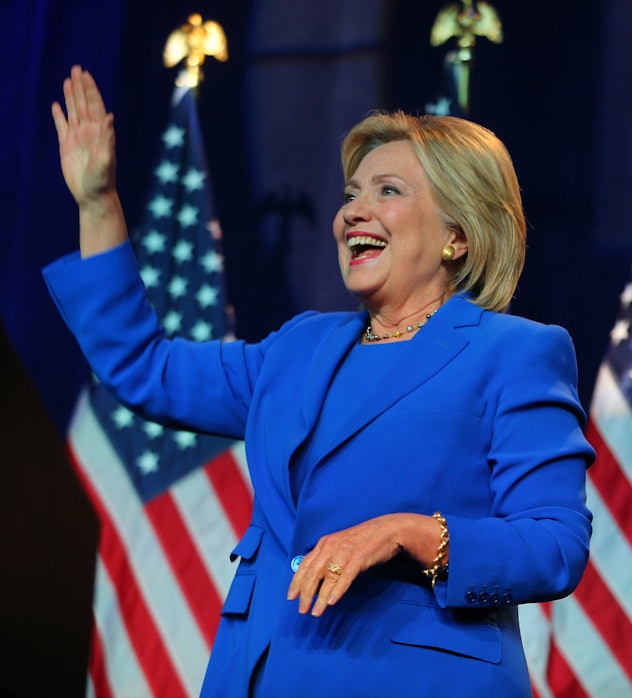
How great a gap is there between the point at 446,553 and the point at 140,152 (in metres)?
1.89

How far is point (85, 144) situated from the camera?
1.47 m

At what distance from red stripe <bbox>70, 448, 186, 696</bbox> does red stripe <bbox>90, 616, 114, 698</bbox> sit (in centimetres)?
8

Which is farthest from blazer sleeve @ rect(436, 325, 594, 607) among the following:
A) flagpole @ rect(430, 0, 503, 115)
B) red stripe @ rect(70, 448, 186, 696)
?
red stripe @ rect(70, 448, 186, 696)

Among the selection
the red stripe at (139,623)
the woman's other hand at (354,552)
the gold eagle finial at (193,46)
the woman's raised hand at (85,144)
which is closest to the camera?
the woman's other hand at (354,552)

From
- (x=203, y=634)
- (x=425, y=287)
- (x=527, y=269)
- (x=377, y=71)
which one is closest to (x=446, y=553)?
(x=425, y=287)

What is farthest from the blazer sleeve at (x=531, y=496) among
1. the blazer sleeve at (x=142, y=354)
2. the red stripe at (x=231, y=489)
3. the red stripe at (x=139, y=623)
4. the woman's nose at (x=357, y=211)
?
the red stripe at (x=139, y=623)

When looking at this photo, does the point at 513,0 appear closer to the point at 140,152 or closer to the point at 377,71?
the point at 377,71

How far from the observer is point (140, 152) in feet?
9.32

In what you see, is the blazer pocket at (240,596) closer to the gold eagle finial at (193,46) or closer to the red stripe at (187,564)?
the red stripe at (187,564)

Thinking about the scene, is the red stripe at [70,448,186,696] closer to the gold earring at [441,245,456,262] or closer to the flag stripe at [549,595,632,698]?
the flag stripe at [549,595,632,698]

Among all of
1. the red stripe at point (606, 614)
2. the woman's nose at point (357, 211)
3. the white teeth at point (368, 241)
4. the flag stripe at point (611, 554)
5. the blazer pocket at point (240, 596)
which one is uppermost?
the woman's nose at point (357, 211)

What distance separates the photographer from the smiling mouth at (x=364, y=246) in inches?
60.3

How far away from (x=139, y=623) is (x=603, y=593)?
1.10m

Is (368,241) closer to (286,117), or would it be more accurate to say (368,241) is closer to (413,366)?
(413,366)
